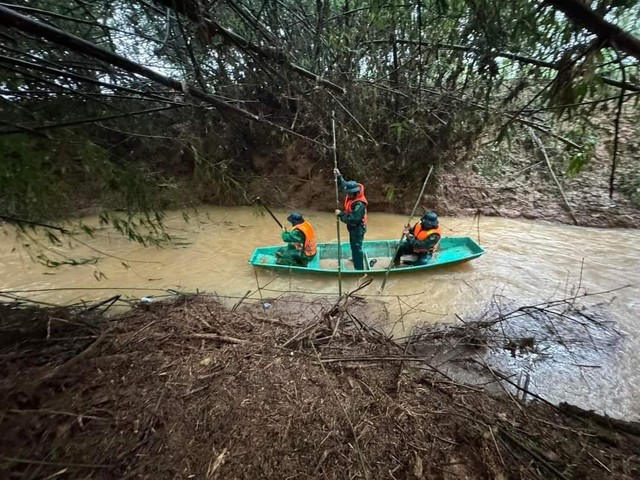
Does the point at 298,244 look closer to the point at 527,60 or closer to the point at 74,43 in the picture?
the point at 527,60

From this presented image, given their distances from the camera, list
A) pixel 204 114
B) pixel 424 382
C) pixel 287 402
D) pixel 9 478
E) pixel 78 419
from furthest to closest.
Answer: pixel 204 114 → pixel 424 382 → pixel 287 402 → pixel 78 419 → pixel 9 478

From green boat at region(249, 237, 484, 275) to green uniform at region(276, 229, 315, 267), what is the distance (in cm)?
12

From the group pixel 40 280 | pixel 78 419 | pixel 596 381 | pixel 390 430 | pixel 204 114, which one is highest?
pixel 204 114

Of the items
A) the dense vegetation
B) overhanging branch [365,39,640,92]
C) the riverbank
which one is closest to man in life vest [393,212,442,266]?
the dense vegetation

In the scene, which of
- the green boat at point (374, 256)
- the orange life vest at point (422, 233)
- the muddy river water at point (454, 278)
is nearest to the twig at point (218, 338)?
the muddy river water at point (454, 278)

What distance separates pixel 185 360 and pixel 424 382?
1777 mm

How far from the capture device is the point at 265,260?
19.2 ft

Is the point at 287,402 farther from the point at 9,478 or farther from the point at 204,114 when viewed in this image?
the point at 204,114

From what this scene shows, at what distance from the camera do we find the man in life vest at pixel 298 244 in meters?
5.48

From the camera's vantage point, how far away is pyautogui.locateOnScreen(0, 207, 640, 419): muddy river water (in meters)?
3.54

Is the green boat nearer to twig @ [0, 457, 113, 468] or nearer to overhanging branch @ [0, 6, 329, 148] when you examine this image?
overhanging branch @ [0, 6, 329, 148]

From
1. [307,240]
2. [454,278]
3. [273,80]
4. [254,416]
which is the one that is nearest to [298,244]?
[307,240]

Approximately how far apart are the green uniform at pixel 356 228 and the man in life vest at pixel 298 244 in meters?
0.63

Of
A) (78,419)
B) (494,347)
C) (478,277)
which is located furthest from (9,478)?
(478,277)
